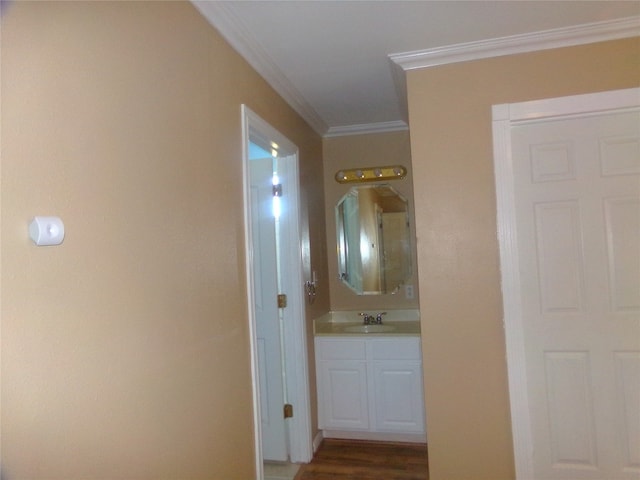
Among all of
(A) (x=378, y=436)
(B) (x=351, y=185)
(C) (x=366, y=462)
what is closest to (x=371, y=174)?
(B) (x=351, y=185)

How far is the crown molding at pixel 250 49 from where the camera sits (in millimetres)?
1792

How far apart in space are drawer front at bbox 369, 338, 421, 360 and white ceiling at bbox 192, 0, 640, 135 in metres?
1.73

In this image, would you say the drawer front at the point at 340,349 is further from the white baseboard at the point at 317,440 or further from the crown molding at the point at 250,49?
the crown molding at the point at 250,49

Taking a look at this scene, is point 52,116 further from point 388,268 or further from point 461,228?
point 388,268

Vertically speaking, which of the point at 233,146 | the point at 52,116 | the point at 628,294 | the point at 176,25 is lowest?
the point at 628,294

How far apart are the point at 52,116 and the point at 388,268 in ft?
9.59

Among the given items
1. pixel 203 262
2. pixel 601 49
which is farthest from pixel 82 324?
pixel 601 49

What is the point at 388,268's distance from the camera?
3627 millimetres

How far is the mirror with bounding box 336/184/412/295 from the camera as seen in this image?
362 centimetres

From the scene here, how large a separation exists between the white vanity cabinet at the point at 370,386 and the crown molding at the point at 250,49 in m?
1.70

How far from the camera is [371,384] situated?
309cm

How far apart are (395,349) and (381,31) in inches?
80.7

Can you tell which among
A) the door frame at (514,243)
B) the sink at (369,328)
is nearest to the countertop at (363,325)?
the sink at (369,328)

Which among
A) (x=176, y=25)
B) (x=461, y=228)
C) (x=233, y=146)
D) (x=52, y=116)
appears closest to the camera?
(x=52, y=116)
